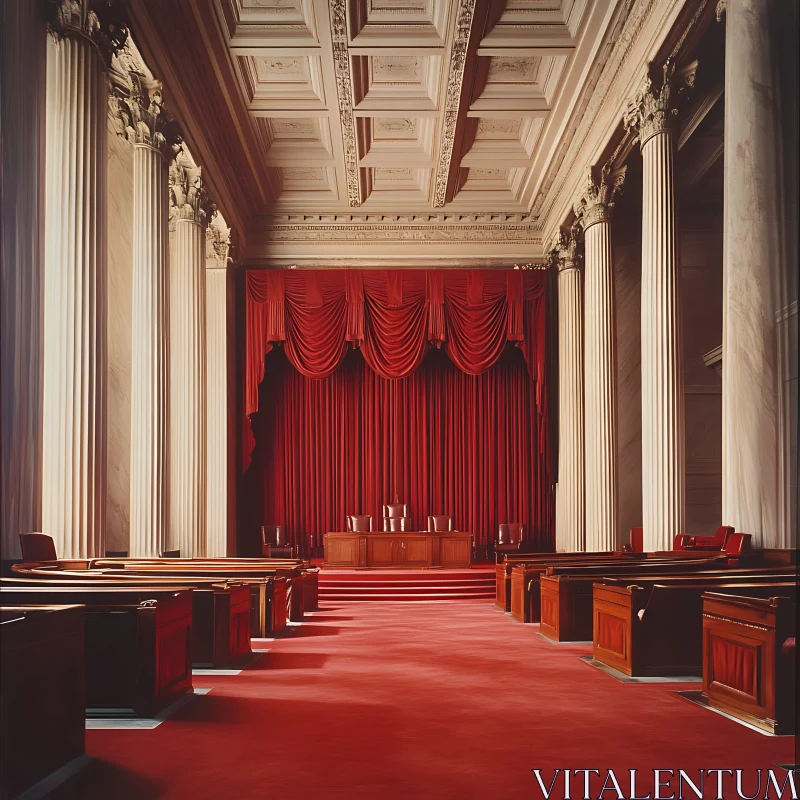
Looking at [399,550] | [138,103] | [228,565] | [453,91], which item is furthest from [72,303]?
[399,550]

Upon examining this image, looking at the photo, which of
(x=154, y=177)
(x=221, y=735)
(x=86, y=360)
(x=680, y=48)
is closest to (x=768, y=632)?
(x=221, y=735)

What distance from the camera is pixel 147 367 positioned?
1109 centimetres

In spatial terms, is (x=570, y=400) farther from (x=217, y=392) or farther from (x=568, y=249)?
(x=217, y=392)

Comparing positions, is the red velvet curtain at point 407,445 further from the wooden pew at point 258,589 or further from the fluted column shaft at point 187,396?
the wooden pew at point 258,589

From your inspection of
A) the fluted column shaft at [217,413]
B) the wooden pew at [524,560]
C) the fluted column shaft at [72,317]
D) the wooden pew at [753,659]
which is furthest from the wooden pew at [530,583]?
the fluted column shaft at [217,413]

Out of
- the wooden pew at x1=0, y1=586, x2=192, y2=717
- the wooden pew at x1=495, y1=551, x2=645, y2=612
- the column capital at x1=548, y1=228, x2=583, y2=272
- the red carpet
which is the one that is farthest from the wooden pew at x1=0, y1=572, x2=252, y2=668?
the column capital at x1=548, y1=228, x2=583, y2=272

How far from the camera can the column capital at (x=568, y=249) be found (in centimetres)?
1641

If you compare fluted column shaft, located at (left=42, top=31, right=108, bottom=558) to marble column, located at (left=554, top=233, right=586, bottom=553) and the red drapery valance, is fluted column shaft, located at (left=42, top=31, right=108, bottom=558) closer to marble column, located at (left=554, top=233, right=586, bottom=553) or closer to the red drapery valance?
the red drapery valance

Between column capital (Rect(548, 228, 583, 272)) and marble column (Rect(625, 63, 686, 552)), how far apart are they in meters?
5.60

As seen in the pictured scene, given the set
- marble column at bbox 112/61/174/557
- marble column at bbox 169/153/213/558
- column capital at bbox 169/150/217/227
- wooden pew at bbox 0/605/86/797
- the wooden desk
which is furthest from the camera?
the wooden desk

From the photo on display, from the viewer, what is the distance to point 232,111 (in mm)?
13602

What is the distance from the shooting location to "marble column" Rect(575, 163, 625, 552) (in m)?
13.3

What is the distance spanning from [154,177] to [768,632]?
9321 millimetres

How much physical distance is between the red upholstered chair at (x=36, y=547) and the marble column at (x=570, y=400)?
10641mm
